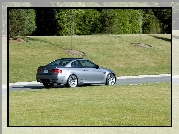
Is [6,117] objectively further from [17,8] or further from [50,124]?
[17,8]

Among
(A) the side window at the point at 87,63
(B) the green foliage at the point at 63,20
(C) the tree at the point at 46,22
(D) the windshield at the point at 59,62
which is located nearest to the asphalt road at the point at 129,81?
(D) the windshield at the point at 59,62

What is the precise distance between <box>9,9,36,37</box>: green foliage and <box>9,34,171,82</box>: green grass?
21 centimetres

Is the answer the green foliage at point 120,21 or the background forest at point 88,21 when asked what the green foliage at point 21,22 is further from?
the green foliage at point 120,21

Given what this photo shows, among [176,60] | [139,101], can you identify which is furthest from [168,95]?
[176,60]

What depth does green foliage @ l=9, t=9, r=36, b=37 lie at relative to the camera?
9.64 m

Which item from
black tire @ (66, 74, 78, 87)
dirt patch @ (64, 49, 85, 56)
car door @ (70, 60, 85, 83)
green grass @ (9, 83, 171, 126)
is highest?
dirt patch @ (64, 49, 85, 56)

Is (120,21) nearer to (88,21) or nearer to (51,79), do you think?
(88,21)

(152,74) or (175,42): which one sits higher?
(175,42)

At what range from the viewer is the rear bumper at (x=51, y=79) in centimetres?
975

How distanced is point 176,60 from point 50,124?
168 inches

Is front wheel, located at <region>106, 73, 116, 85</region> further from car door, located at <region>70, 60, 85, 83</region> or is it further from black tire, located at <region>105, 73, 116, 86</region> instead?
car door, located at <region>70, 60, 85, 83</region>

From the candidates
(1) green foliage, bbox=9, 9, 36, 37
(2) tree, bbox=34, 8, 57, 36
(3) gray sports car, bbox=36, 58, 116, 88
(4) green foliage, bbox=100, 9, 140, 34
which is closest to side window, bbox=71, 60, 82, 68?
(3) gray sports car, bbox=36, 58, 116, 88

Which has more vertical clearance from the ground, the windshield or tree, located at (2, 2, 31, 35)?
tree, located at (2, 2, 31, 35)

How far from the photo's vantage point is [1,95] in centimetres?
912
